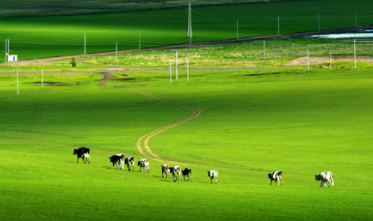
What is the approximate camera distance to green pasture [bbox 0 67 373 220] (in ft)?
78.5

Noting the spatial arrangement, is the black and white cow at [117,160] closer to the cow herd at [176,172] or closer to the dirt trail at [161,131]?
the cow herd at [176,172]

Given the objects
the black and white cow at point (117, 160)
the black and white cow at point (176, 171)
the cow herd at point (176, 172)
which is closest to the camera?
the cow herd at point (176, 172)

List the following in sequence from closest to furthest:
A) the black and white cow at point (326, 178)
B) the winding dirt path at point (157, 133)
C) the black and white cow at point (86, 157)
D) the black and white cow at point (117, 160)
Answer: the black and white cow at point (326, 178), the black and white cow at point (117, 160), the black and white cow at point (86, 157), the winding dirt path at point (157, 133)

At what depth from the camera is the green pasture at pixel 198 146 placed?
78.5ft

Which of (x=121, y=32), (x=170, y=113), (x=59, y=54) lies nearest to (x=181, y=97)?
(x=170, y=113)

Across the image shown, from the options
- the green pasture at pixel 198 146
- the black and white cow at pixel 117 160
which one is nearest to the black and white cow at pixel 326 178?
the green pasture at pixel 198 146

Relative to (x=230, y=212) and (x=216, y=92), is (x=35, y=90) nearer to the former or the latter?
(x=216, y=92)

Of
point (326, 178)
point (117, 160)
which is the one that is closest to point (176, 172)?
point (117, 160)

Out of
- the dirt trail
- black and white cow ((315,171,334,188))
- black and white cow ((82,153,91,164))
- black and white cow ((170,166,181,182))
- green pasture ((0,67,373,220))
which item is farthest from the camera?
the dirt trail

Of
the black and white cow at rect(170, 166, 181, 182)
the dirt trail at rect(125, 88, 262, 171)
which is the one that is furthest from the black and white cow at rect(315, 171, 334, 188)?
the dirt trail at rect(125, 88, 262, 171)

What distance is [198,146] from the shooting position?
48.9m

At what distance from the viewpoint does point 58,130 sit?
196 feet

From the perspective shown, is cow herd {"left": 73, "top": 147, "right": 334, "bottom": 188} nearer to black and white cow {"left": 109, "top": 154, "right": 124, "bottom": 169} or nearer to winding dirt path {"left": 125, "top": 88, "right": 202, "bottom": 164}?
black and white cow {"left": 109, "top": 154, "right": 124, "bottom": 169}

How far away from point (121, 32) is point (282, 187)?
16929 centimetres
